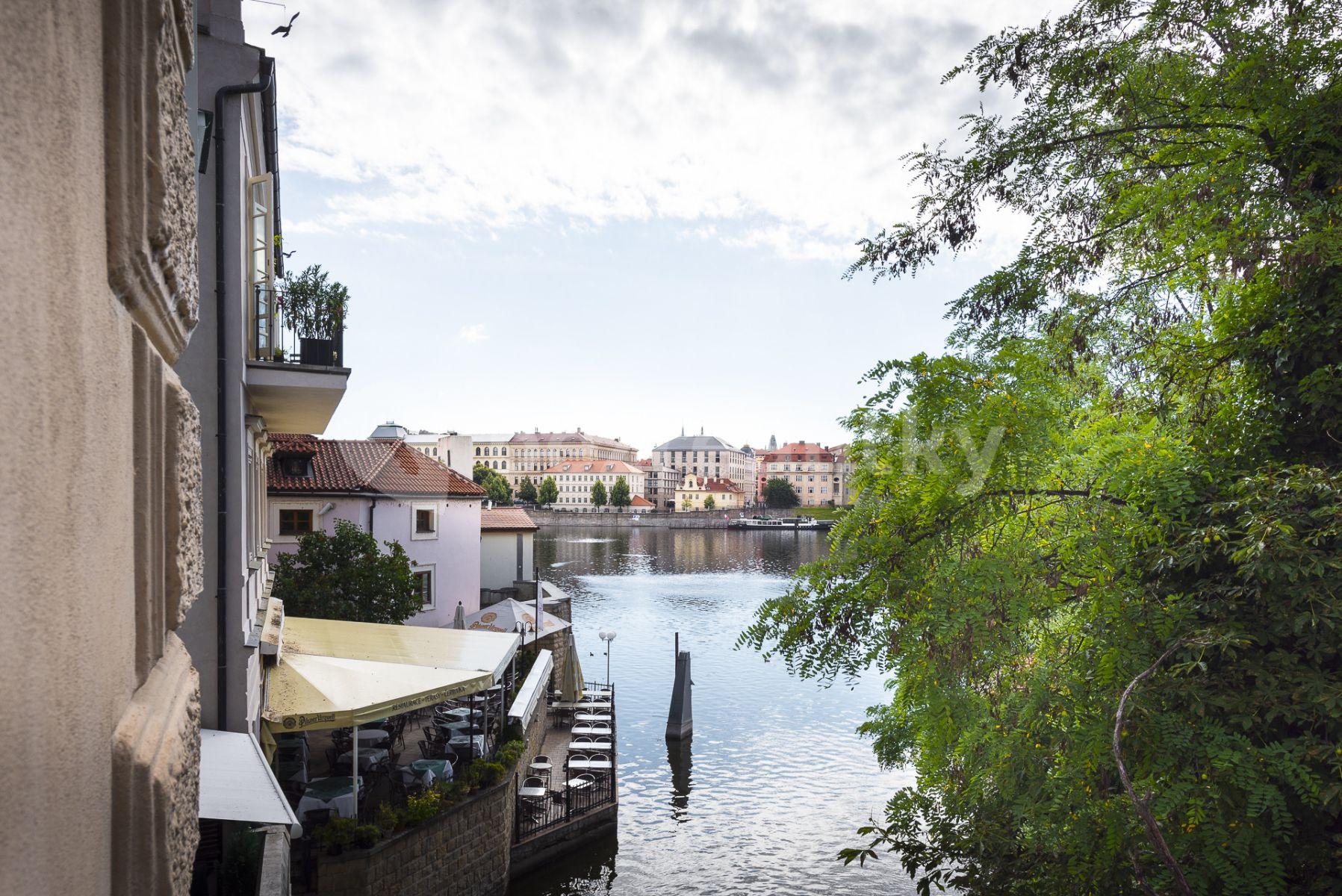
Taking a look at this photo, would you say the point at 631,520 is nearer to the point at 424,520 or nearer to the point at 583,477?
the point at 583,477

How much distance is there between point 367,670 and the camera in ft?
41.5

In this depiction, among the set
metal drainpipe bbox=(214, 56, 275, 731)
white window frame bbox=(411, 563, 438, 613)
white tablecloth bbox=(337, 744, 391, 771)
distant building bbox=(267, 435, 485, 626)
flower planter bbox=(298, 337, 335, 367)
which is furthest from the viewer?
white window frame bbox=(411, 563, 438, 613)

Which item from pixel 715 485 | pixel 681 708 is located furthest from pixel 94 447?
pixel 715 485

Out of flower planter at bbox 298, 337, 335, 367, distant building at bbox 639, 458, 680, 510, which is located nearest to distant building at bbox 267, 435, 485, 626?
flower planter at bbox 298, 337, 335, 367

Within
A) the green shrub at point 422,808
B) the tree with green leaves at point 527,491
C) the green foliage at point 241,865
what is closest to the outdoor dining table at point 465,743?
the green shrub at point 422,808

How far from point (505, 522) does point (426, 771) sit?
71.4 feet

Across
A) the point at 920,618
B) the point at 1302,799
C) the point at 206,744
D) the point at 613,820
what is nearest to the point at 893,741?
the point at 920,618

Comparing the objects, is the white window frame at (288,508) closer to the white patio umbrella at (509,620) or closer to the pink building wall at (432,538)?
the pink building wall at (432,538)

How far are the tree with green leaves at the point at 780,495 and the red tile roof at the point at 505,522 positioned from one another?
112975mm

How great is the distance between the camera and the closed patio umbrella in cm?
2589

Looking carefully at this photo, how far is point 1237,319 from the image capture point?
19.5 ft

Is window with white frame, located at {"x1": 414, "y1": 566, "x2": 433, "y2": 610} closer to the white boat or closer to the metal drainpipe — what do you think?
the metal drainpipe

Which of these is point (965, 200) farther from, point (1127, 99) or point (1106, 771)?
point (1106, 771)

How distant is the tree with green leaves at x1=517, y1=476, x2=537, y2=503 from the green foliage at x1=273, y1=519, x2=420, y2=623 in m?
133
